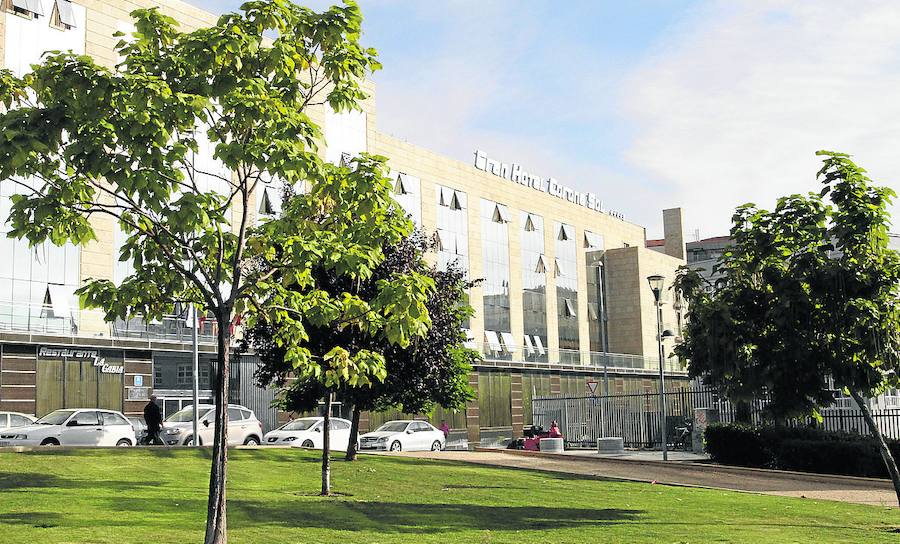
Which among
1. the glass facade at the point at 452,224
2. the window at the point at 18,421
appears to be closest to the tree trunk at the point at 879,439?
the window at the point at 18,421

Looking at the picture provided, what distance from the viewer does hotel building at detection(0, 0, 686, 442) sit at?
39.7 metres

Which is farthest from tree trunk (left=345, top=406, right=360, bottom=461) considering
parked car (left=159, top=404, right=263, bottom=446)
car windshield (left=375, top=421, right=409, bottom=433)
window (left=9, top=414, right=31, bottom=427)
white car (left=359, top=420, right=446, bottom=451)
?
car windshield (left=375, top=421, right=409, bottom=433)

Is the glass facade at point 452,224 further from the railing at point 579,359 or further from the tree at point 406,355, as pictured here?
the tree at point 406,355

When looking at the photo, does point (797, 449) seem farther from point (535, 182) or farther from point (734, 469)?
point (535, 182)

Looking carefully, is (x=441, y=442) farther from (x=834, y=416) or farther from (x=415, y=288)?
(x=415, y=288)

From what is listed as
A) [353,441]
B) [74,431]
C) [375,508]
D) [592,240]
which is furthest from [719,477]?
[592,240]

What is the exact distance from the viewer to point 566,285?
7856 cm

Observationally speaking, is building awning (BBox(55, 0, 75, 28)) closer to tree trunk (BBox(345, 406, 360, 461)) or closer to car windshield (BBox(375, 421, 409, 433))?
car windshield (BBox(375, 421, 409, 433))

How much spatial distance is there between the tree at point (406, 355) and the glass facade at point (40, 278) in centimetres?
1617

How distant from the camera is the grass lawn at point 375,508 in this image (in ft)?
43.4

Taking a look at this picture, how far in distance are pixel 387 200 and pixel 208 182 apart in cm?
3631

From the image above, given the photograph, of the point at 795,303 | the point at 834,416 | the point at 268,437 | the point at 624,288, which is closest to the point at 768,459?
the point at 834,416

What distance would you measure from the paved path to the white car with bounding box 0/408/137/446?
31.7ft

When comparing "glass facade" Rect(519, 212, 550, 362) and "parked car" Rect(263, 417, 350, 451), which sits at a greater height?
"glass facade" Rect(519, 212, 550, 362)
